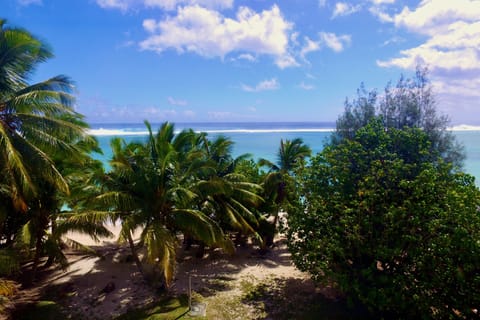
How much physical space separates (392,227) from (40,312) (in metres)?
10.7

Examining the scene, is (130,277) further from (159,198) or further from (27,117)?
(27,117)

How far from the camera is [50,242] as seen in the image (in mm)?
9828

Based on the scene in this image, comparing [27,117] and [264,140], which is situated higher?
[27,117]


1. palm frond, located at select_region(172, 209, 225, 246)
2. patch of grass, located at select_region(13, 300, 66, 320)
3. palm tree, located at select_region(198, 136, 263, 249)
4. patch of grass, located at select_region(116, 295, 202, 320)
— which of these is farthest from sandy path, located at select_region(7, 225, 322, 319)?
palm frond, located at select_region(172, 209, 225, 246)

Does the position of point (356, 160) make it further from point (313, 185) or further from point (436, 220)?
point (436, 220)

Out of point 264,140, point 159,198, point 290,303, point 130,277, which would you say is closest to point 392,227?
point 290,303

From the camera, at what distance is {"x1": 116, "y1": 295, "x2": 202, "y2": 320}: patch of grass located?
8250 mm

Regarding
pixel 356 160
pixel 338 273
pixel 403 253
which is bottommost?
pixel 338 273

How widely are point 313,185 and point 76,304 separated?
347 inches

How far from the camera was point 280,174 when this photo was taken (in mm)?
13367

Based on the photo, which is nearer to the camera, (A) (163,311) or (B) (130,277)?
(A) (163,311)

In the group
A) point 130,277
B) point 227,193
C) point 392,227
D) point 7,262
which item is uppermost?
point 227,193

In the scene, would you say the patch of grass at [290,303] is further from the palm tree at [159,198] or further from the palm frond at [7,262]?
the palm frond at [7,262]

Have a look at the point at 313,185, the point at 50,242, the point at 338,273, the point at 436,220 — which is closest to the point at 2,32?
the point at 50,242
